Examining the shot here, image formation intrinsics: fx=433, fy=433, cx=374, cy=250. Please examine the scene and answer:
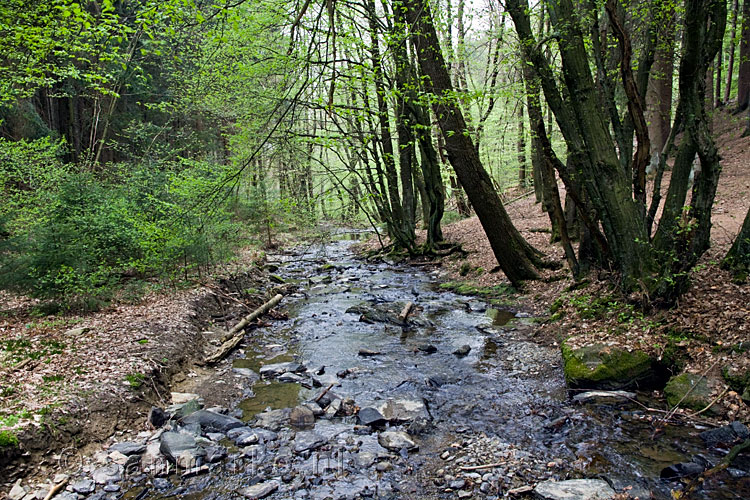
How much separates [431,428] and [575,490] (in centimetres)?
171

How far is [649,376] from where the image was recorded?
5.41 meters

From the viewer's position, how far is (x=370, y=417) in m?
5.38

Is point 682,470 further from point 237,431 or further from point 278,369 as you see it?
point 278,369

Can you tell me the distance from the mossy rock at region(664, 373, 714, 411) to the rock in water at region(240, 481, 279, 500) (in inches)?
172

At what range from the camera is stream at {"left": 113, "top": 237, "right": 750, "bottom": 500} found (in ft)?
13.2

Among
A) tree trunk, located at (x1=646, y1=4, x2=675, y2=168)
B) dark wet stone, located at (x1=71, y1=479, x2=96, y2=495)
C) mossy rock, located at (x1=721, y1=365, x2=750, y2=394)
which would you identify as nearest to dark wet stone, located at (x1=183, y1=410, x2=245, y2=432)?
dark wet stone, located at (x1=71, y1=479, x2=96, y2=495)

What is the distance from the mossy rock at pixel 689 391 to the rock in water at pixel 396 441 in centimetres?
297

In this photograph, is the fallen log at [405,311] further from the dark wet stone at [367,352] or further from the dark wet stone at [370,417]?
the dark wet stone at [370,417]

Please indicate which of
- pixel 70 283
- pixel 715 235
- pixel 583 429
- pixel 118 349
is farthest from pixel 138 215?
pixel 715 235

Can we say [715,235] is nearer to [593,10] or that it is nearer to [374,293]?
[593,10]

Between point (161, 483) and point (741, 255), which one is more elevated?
point (741, 255)

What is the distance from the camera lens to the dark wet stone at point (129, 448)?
15.3ft

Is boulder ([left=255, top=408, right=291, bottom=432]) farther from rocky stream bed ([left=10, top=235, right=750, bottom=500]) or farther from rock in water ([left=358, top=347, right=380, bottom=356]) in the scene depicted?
rock in water ([left=358, top=347, right=380, bottom=356])

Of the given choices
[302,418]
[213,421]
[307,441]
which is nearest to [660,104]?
Result: [302,418]
